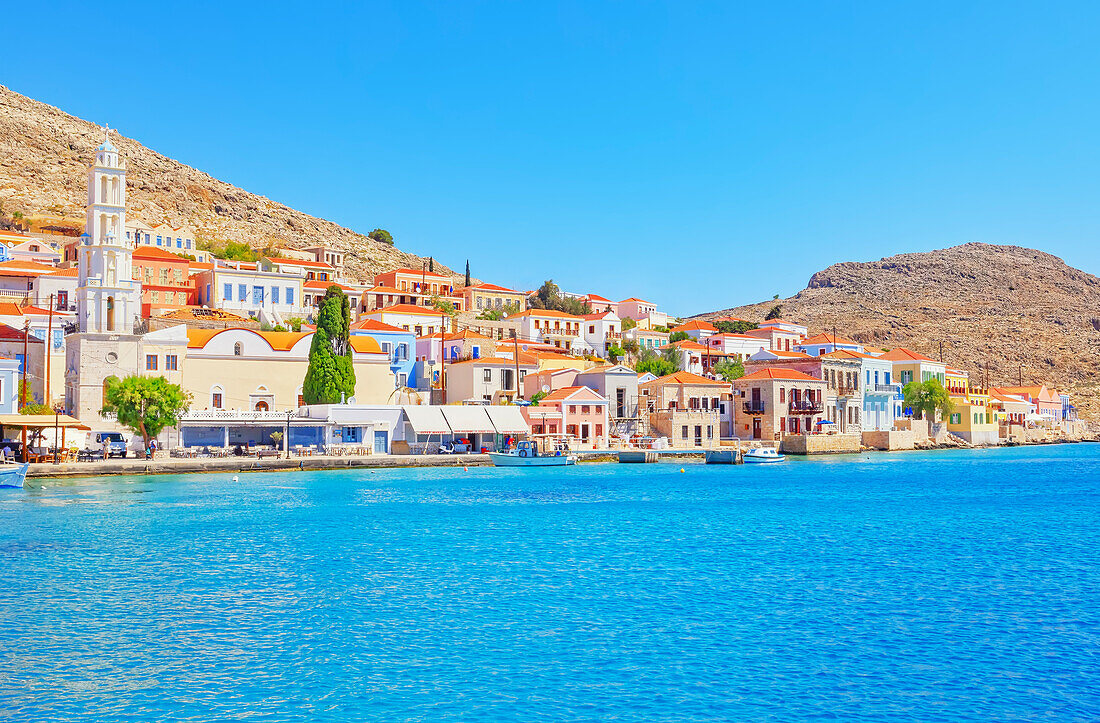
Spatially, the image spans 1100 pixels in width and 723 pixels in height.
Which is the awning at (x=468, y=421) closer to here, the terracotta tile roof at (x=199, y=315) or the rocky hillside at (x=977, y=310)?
the terracotta tile roof at (x=199, y=315)

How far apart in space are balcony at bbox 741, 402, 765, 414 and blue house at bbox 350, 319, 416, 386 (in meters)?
23.8

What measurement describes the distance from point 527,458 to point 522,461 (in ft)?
1.17

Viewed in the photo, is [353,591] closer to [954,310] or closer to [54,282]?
[54,282]

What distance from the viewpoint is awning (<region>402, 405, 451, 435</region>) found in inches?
2127

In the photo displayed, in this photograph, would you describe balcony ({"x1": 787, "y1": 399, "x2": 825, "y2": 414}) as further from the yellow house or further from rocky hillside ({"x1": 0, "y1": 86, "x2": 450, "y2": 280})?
rocky hillside ({"x1": 0, "y1": 86, "x2": 450, "y2": 280})

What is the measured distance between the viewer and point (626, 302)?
339 ft

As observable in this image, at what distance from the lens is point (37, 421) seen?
43.2 meters

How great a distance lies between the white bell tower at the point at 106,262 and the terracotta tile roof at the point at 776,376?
134ft

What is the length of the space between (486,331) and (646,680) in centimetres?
6897

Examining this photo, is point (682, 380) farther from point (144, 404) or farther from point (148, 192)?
point (148, 192)

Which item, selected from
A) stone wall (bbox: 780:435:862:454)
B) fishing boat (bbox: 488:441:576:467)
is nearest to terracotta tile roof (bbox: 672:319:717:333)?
stone wall (bbox: 780:435:862:454)

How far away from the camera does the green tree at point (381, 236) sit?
14675 cm

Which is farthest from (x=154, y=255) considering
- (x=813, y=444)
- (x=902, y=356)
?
(x=902, y=356)

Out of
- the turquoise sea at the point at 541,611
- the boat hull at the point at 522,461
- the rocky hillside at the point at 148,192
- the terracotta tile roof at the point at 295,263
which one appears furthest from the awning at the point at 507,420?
the rocky hillside at the point at 148,192
